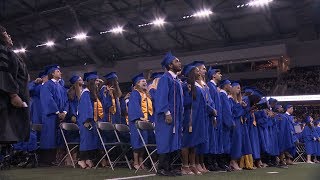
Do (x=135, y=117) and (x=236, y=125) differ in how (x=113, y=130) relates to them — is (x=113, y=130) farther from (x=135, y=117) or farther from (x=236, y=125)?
(x=236, y=125)

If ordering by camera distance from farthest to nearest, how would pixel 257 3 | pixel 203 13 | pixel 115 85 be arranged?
pixel 203 13, pixel 257 3, pixel 115 85

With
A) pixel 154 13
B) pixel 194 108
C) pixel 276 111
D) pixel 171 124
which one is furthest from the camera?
pixel 154 13

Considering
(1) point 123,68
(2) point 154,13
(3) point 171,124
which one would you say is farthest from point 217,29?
(3) point 171,124

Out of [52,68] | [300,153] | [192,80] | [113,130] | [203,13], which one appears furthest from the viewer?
[203,13]

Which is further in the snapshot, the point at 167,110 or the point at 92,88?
the point at 92,88

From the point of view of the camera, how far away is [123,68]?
2505 cm

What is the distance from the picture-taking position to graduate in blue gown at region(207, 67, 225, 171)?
21.5 ft

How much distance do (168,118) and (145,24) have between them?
1551 cm

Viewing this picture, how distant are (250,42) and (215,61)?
7.18 feet

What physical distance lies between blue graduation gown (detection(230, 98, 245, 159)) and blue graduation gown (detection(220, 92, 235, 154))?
24 centimetres

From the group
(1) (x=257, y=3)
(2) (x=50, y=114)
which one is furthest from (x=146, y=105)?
(1) (x=257, y=3)

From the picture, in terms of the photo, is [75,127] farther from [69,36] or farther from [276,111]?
[69,36]

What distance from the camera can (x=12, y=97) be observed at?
3.79m

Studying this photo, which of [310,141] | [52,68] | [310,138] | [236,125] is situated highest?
[52,68]
